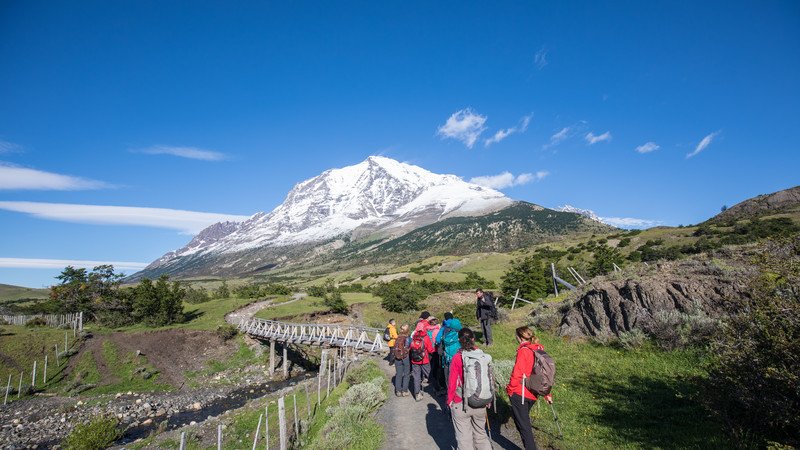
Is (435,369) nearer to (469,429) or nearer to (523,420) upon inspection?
(469,429)

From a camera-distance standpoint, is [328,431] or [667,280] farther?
[667,280]

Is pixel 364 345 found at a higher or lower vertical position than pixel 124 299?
lower

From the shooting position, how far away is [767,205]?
170ft

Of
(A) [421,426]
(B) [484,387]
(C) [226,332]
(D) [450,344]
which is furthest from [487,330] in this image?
(C) [226,332]

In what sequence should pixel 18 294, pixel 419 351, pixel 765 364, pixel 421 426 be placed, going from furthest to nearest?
pixel 18 294, pixel 419 351, pixel 421 426, pixel 765 364

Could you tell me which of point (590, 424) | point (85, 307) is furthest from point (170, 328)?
point (590, 424)

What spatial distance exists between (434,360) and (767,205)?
6496cm

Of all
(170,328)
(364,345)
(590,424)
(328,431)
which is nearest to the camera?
(590,424)

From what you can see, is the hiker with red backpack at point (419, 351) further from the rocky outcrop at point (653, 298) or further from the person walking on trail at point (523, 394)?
the rocky outcrop at point (653, 298)

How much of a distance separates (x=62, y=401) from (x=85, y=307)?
23166mm

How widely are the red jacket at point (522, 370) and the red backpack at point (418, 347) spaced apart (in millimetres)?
4836

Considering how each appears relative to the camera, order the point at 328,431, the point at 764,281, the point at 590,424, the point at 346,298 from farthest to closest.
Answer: the point at 346,298
the point at 328,431
the point at 590,424
the point at 764,281

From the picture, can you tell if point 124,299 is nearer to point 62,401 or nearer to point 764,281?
point 62,401

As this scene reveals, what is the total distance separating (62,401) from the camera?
77.9ft
